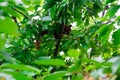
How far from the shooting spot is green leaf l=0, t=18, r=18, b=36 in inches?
24.4

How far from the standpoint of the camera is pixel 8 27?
0.63 m

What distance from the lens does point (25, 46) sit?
8.21 feet

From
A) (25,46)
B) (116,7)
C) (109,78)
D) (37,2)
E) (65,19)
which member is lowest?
(109,78)

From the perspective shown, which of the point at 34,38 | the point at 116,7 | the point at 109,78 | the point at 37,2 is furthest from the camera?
the point at 37,2

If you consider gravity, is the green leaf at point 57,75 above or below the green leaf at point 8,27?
below

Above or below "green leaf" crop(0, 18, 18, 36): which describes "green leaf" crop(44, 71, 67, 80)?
below

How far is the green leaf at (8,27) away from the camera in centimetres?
62

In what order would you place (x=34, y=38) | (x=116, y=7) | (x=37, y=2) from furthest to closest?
(x=37, y=2), (x=34, y=38), (x=116, y=7)

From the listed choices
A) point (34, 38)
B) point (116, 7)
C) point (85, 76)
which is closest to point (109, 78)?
point (85, 76)

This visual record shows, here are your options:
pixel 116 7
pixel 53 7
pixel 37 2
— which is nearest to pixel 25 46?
pixel 53 7

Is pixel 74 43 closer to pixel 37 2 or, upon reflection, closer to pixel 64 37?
pixel 64 37

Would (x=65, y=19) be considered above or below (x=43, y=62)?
above

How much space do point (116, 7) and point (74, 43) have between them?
4.22ft

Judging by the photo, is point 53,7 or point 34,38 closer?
point 53,7
